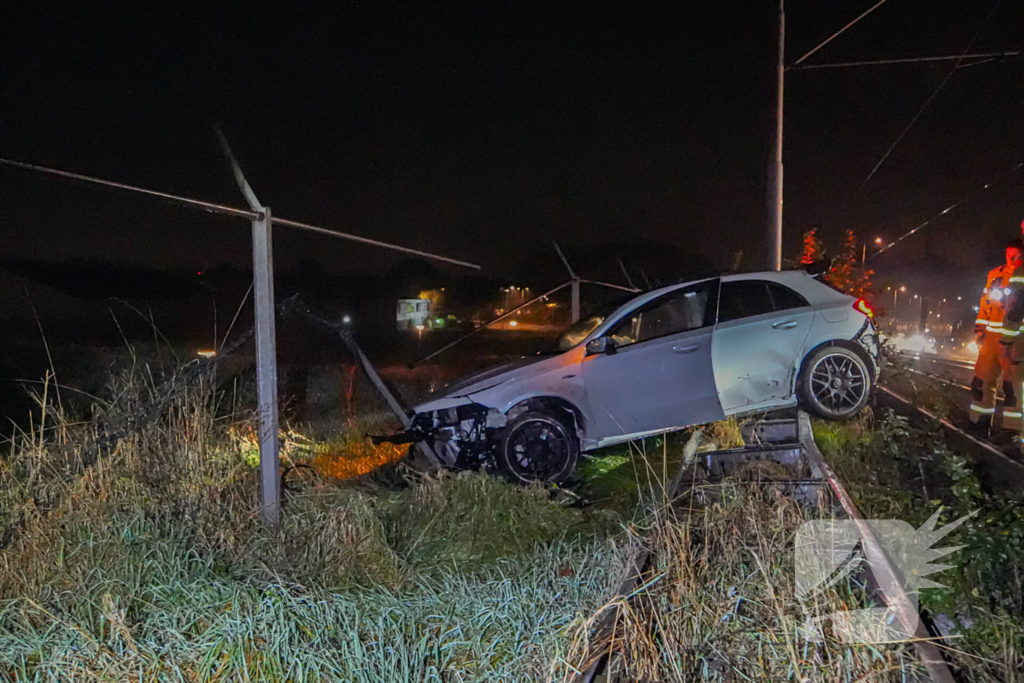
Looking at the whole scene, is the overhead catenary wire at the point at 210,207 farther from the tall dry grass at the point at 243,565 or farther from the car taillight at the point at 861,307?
the car taillight at the point at 861,307

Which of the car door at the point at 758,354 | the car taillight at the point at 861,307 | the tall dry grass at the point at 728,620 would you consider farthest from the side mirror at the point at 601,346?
the tall dry grass at the point at 728,620

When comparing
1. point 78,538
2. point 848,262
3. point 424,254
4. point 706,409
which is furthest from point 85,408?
point 848,262

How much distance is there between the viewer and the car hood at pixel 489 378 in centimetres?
636

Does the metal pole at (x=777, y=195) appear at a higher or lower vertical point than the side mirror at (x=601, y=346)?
higher

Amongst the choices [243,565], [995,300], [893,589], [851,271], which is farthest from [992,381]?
[243,565]

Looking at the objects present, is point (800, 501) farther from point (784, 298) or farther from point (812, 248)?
point (812, 248)

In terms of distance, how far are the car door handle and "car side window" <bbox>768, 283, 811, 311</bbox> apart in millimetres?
923

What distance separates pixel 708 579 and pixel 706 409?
3495 millimetres

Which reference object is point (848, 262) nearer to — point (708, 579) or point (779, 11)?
point (779, 11)

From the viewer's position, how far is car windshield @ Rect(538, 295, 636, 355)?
269 inches

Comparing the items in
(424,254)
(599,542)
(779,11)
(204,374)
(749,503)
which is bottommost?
(599,542)

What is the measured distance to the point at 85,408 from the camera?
6223 mm

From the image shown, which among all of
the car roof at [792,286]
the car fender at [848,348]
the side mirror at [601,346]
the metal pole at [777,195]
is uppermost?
the metal pole at [777,195]

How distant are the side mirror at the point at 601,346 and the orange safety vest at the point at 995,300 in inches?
161
